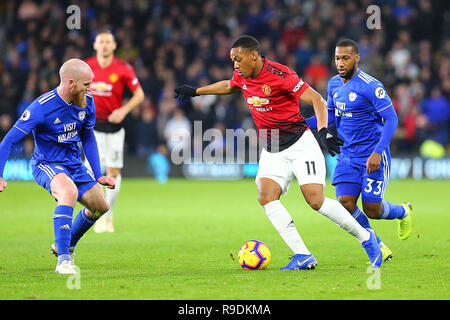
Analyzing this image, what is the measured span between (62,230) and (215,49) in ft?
52.2

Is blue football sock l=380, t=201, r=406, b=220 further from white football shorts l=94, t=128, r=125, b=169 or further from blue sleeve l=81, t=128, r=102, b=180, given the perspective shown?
white football shorts l=94, t=128, r=125, b=169

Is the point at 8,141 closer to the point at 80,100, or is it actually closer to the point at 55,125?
the point at 55,125

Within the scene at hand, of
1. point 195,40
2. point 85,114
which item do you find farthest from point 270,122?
point 195,40

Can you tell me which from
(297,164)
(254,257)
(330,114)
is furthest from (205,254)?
(330,114)

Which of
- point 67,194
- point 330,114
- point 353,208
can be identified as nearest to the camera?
point 67,194

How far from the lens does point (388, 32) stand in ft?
74.7

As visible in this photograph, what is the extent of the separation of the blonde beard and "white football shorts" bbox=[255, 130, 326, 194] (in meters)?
1.80

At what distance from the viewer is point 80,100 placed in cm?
693

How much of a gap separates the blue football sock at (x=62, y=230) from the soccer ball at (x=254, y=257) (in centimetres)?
163

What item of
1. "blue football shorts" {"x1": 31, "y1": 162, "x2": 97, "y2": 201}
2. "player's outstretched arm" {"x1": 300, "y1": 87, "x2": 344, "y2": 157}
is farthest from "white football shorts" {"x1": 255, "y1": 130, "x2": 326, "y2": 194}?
"blue football shorts" {"x1": 31, "y1": 162, "x2": 97, "y2": 201}

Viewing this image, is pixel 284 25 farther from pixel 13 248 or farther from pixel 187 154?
pixel 13 248

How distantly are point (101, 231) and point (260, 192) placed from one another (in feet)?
12.9

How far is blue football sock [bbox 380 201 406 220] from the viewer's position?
7964 mm
